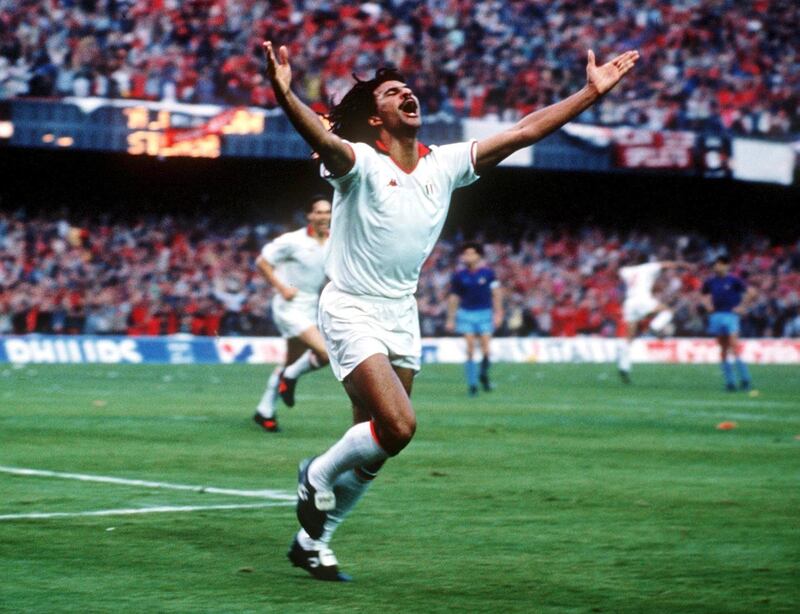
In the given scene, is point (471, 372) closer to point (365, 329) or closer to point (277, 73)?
point (365, 329)

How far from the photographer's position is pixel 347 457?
22.4 ft

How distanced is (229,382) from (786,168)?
846 inches

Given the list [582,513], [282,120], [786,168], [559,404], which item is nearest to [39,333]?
[282,120]

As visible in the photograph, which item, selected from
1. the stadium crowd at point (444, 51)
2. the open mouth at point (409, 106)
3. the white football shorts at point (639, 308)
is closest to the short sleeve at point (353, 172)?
the open mouth at point (409, 106)

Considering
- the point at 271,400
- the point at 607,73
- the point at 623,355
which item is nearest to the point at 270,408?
the point at 271,400

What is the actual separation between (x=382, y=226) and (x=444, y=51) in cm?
3129

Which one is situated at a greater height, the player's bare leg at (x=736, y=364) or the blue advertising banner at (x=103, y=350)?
the player's bare leg at (x=736, y=364)

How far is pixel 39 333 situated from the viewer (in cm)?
3183

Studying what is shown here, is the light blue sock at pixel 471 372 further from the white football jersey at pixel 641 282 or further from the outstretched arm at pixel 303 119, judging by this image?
the outstretched arm at pixel 303 119

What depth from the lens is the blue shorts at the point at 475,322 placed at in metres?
23.6

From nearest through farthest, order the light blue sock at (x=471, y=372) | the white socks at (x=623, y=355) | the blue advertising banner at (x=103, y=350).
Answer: the light blue sock at (x=471, y=372), the white socks at (x=623, y=355), the blue advertising banner at (x=103, y=350)

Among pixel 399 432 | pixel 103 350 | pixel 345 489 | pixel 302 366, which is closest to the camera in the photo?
pixel 399 432

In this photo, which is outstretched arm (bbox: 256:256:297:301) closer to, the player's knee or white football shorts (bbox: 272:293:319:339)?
white football shorts (bbox: 272:293:319:339)

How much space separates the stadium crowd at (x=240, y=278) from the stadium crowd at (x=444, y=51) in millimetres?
3653
